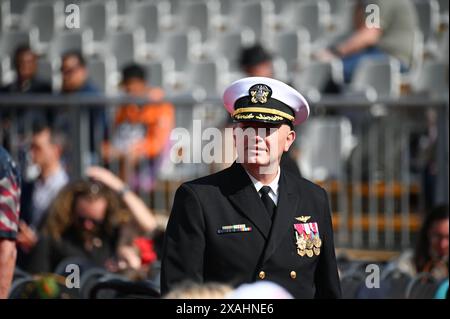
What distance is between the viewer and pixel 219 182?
4.07 meters

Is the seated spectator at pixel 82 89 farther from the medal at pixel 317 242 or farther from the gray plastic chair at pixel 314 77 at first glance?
the medal at pixel 317 242

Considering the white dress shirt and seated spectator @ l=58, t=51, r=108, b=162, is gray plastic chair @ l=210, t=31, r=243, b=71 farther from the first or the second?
the white dress shirt

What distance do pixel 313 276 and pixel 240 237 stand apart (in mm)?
319

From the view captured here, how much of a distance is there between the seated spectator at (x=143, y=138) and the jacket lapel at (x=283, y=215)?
158 inches

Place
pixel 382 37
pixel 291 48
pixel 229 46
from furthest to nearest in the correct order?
pixel 229 46
pixel 291 48
pixel 382 37

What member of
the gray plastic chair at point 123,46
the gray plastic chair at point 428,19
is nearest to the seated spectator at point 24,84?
the gray plastic chair at point 123,46

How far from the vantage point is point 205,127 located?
312 inches

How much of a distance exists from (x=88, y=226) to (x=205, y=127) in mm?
1199

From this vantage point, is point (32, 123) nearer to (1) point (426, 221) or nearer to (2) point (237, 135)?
(1) point (426, 221)

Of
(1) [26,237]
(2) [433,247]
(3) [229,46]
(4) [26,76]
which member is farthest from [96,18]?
(2) [433,247]

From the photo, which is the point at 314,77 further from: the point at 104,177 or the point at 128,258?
the point at 128,258

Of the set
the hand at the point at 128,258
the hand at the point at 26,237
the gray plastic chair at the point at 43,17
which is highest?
the gray plastic chair at the point at 43,17

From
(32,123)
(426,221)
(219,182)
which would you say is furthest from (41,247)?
(219,182)

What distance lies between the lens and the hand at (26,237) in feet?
23.8
